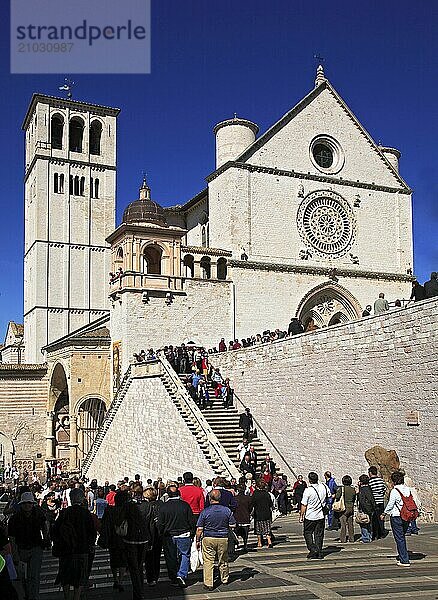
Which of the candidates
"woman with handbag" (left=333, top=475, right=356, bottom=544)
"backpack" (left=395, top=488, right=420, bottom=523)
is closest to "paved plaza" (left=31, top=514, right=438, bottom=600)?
"woman with handbag" (left=333, top=475, right=356, bottom=544)

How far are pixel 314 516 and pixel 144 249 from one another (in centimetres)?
2185

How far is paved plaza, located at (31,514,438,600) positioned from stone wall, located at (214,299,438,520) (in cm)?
525

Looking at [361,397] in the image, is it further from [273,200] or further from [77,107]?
[77,107]

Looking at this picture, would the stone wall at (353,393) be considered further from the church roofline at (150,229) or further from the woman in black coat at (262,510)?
the church roofline at (150,229)

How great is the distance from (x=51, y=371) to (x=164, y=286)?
50.1ft

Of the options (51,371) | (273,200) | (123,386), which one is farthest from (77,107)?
(123,386)

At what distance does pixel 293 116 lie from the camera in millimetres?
33312

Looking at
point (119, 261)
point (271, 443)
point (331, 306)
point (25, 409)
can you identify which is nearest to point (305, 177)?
point (331, 306)

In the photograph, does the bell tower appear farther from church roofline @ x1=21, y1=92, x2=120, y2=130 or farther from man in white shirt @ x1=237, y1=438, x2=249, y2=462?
man in white shirt @ x1=237, y1=438, x2=249, y2=462

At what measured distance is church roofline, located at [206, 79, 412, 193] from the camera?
32.1m

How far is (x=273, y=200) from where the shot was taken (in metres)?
32.5

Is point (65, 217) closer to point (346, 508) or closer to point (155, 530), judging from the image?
point (346, 508)

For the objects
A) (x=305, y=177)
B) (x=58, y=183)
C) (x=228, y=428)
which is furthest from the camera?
(x=58, y=183)

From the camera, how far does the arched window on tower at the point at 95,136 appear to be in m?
61.0
